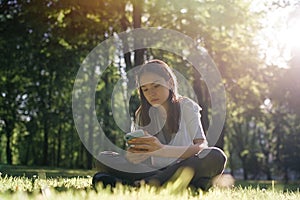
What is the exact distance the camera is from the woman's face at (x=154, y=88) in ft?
15.6

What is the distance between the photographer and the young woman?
175 inches

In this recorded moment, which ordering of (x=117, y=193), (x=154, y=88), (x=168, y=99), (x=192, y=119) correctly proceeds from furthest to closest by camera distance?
1. (x=168, y=99)
2. (x=154, y=88)
3. (x=192, y=119)
4. (x=117, y=193)

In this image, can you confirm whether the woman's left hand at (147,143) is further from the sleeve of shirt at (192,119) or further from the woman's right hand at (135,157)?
the sleeve of shirt at (192,119)

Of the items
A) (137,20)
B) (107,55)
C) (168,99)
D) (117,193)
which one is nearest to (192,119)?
(168,99)

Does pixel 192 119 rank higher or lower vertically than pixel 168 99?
lower

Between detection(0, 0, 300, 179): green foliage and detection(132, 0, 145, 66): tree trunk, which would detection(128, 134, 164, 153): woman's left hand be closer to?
detection(0, 0, 300, 179): green foliage

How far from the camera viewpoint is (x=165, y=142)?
198 inches

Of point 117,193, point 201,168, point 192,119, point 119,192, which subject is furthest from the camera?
point 192,119

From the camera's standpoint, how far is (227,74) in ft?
63.2

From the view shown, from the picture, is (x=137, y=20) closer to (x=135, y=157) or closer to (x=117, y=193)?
(x=135, y=157)

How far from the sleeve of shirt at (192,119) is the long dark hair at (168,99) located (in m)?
0.11

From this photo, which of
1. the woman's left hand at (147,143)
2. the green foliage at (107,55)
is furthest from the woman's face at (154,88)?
the green foliage at (107,55)

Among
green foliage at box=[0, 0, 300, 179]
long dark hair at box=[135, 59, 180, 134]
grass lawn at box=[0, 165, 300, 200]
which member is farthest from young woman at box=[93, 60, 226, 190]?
green foliage at box=[0, 0, 300, 179]

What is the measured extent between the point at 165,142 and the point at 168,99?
481 millimetres
